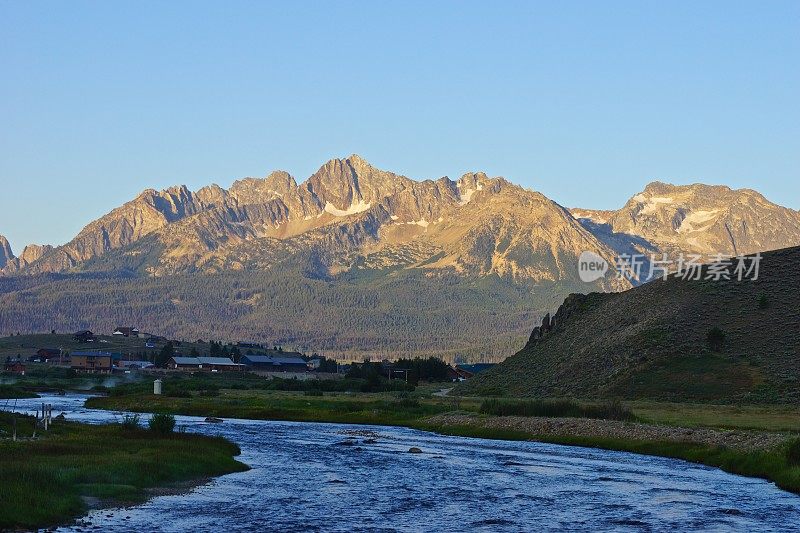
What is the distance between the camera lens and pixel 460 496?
63.2 metres

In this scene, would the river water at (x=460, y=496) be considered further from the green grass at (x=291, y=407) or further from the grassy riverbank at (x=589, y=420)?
the green grass at (x=291, y=407)

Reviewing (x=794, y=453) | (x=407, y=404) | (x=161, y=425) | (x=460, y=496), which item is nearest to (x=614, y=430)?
(x=794, y=453)

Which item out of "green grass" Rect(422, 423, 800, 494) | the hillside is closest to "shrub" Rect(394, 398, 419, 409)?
the hillside

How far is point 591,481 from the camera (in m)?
70.7

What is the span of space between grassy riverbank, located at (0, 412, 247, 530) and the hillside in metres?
76.7

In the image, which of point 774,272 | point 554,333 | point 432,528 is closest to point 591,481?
point 432,528

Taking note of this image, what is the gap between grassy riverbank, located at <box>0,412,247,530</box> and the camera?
49.4 metres

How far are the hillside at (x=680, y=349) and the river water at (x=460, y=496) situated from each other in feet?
180

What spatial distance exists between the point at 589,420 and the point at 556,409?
42.9 feet

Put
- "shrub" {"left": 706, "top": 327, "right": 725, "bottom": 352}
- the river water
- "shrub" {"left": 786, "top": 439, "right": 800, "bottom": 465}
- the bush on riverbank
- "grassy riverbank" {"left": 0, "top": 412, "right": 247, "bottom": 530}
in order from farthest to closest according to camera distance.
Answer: "shrub" {"left": 706, "top": 327, "right": 725, "bottom": 352} < the bush on riverbank < "shrub" {"left": 786, "top": 439, "right": 800, "bottom": 465} < the river water < "grassy riverbank" {"left": 0, "top": 412, "right": 247, "bottom": 530}

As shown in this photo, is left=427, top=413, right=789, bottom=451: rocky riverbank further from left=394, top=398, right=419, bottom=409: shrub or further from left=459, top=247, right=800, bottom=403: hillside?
left=459, top=247, right=800, bottom=403: hillside

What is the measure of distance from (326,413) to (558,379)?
40.6m

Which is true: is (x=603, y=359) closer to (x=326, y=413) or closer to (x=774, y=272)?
(x=774, y=272)

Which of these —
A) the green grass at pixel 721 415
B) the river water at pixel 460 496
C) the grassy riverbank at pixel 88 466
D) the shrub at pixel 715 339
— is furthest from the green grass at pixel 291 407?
the grassy riverbank at pixel 88 466
